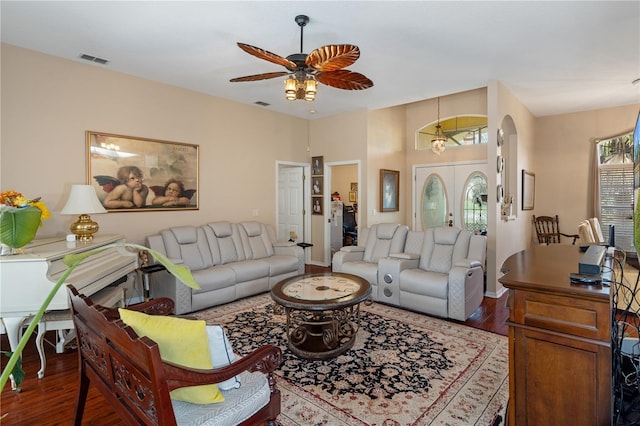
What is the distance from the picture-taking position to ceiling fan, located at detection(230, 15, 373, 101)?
2.58 metres

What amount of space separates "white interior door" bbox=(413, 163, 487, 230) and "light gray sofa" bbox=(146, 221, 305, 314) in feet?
9.63

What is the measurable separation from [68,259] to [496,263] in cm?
488

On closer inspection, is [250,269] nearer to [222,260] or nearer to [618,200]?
[222,260]

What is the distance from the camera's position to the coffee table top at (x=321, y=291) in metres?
2.82

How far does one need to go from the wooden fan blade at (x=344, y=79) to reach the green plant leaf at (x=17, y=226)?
98.9 inches

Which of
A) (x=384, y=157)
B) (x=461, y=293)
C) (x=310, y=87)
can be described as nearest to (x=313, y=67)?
(x=310, y=87)

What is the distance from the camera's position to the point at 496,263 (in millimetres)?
4574

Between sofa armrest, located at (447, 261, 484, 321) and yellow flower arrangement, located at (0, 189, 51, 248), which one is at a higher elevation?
yellow flower arrangement, located at (0, 189, 51, 248)

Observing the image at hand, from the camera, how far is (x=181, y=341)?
1.38 m

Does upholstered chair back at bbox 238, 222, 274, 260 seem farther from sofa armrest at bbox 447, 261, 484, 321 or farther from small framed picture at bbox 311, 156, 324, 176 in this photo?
sofa armrest at bbox 447, 261, 484, 321

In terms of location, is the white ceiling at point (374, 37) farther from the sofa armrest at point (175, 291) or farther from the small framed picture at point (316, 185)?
the sofa armrest at point (175, 291)

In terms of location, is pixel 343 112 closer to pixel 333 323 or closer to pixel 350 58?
pixel 350 58

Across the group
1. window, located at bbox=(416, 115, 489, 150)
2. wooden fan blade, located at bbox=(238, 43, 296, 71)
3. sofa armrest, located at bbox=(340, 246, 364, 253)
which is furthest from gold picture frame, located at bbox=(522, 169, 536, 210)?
wooden fan blade, located at bbox=(238, 43, 296, 71)

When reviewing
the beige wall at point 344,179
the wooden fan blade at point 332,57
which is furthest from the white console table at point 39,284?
the beige wall at point 344,179
